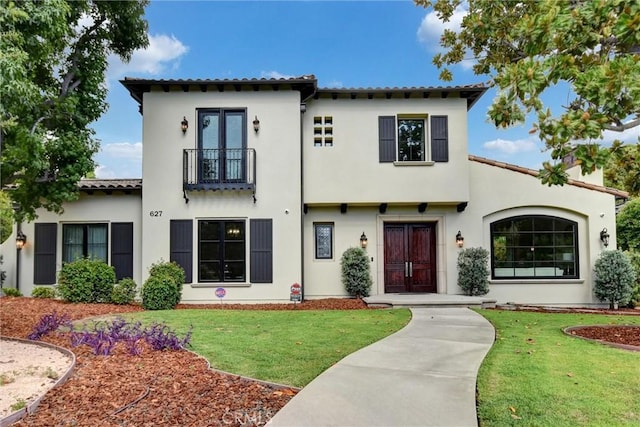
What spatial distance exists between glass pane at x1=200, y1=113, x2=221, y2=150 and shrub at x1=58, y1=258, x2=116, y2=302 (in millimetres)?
4451

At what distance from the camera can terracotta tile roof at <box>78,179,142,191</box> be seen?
1166cm

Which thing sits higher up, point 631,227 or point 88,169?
point 88,169

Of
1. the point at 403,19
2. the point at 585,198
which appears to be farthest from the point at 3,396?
the point at 585,198

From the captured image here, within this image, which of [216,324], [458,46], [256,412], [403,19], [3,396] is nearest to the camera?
[256,412]

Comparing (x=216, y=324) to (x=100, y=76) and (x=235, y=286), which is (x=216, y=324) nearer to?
(x=235, y=286)

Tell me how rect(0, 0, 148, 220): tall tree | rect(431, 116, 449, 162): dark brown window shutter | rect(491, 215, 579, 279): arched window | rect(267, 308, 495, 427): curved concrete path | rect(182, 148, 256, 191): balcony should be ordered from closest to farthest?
rect(267, 308, 495, 427): curved concrete path < rect(0, 0, 148, 220): tall tree < rect(182, 148, 256, 191): balcony < rect(431, 116, 449, 162): dark brown window shutter < rect(491, 215, 579, 279): arched window

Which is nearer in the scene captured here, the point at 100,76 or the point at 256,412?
the point at 256,412

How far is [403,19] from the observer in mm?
12742

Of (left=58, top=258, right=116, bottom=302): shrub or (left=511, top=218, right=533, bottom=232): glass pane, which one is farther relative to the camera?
(left=511, top=218, right=533, bottom=232): glass pane

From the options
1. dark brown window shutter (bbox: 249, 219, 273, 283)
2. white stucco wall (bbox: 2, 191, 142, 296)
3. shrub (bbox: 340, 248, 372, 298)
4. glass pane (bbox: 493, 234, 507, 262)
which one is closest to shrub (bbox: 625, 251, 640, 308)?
glass pane (bbox: 493, 234, 507, 262)

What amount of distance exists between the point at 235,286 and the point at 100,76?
22.9 ft

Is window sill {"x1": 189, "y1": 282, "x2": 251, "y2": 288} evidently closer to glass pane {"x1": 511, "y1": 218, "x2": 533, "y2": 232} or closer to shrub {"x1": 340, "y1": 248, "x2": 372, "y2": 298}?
shrub {"x1": 340, "y1": 248, "x2": 372, "y2": 298}

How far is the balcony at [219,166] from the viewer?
37.5 feet

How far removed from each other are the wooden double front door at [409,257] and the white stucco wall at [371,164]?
1.20 m
